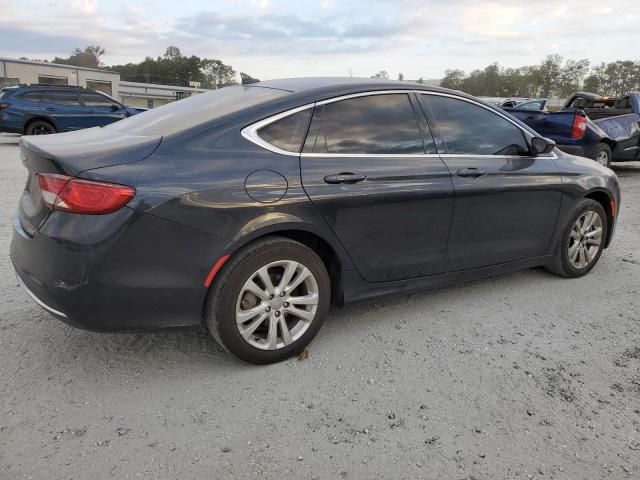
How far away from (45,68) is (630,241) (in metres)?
49.0

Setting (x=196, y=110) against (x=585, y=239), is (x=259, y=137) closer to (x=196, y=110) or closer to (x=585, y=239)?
(x=196, y=110)

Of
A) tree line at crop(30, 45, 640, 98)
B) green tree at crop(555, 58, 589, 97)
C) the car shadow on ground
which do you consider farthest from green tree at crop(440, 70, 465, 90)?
the car shadow on ground

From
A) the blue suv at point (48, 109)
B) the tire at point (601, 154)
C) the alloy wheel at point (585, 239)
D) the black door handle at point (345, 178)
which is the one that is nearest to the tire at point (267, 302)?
the black door handle at point (345, 178)

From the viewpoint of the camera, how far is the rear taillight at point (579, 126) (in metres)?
8.97

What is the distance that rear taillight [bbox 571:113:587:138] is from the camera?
8969 millimetres

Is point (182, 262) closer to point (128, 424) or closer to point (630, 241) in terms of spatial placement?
point (128, 424)

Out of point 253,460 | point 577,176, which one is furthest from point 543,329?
point 253,460

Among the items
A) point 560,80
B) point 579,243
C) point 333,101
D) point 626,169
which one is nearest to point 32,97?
point 333,101

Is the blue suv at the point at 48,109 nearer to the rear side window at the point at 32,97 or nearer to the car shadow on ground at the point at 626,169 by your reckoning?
the rear side window at the point at 32,97

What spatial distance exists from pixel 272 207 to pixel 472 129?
1.74m

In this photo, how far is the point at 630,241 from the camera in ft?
18.7

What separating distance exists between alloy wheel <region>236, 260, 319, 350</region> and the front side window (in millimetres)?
1415

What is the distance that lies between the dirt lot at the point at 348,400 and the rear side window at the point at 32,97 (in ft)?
39.1

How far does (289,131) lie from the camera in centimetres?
293
